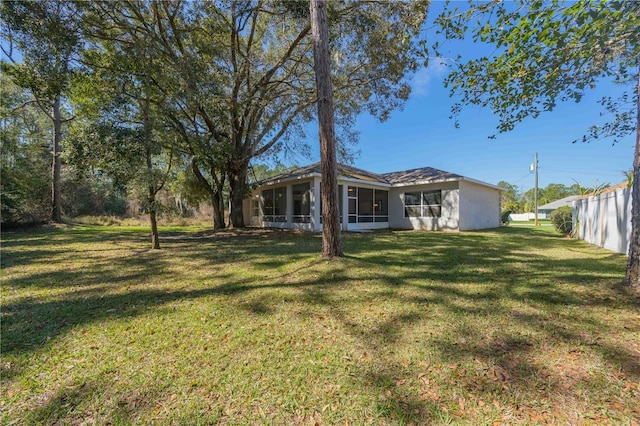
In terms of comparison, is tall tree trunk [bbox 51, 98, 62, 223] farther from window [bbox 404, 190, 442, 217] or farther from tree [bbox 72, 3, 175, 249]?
window [bbox 404, 190, 442, 217]

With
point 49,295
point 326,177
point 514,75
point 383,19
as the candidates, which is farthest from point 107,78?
point 514,75

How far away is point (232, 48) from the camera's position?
10.7 meters

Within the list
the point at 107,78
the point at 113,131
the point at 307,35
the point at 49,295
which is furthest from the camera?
the point at 307,35

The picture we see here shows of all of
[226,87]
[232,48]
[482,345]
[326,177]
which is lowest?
[482,345]

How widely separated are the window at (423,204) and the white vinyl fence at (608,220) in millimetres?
5617

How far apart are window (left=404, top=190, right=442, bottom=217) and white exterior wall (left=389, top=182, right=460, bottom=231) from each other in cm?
18

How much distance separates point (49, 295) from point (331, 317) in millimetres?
4394

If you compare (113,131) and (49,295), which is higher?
(113,131)

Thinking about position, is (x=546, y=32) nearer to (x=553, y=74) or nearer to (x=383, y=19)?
(x=553, y=74)

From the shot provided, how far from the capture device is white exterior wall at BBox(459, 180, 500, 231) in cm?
1414

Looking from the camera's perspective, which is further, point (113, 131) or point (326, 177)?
point (113, 131)

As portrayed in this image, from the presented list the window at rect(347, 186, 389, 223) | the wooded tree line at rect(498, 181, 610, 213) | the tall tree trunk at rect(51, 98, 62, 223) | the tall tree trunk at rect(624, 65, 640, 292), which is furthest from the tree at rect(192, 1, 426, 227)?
the wooded tree line at rect(498, 181, 610, 213)

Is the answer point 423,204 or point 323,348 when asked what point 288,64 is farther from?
point 323,348

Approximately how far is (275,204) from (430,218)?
8988 millimetres
